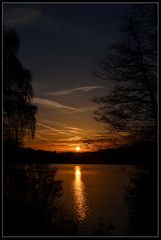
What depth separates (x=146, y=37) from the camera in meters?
10.0

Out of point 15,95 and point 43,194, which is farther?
point 43,194

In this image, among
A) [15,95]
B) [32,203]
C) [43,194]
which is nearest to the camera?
[15,95]

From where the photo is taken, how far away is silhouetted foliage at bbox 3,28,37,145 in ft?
33.7

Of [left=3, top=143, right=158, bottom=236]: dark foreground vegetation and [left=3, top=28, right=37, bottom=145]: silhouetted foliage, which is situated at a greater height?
[left=3, top=28, right=37, bottom=145]: silhouetted foliage

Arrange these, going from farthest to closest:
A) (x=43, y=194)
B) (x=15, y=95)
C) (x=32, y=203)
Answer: (x=43, y=194), (x=32, y=203), (x=15, y=95)

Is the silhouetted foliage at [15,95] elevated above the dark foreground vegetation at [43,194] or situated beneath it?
elevated above

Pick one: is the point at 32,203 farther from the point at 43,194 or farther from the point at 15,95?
the point at 15,95

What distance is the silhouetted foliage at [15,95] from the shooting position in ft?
33.7

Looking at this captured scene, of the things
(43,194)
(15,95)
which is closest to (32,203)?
(43,194)

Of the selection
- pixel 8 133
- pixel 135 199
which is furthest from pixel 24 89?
pixel 135 199

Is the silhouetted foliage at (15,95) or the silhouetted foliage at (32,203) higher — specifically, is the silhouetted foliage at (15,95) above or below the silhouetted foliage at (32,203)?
above

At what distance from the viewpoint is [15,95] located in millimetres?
10625

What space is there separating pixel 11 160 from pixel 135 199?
3463 millimetres

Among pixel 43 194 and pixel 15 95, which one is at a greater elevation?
pixel 15 95
